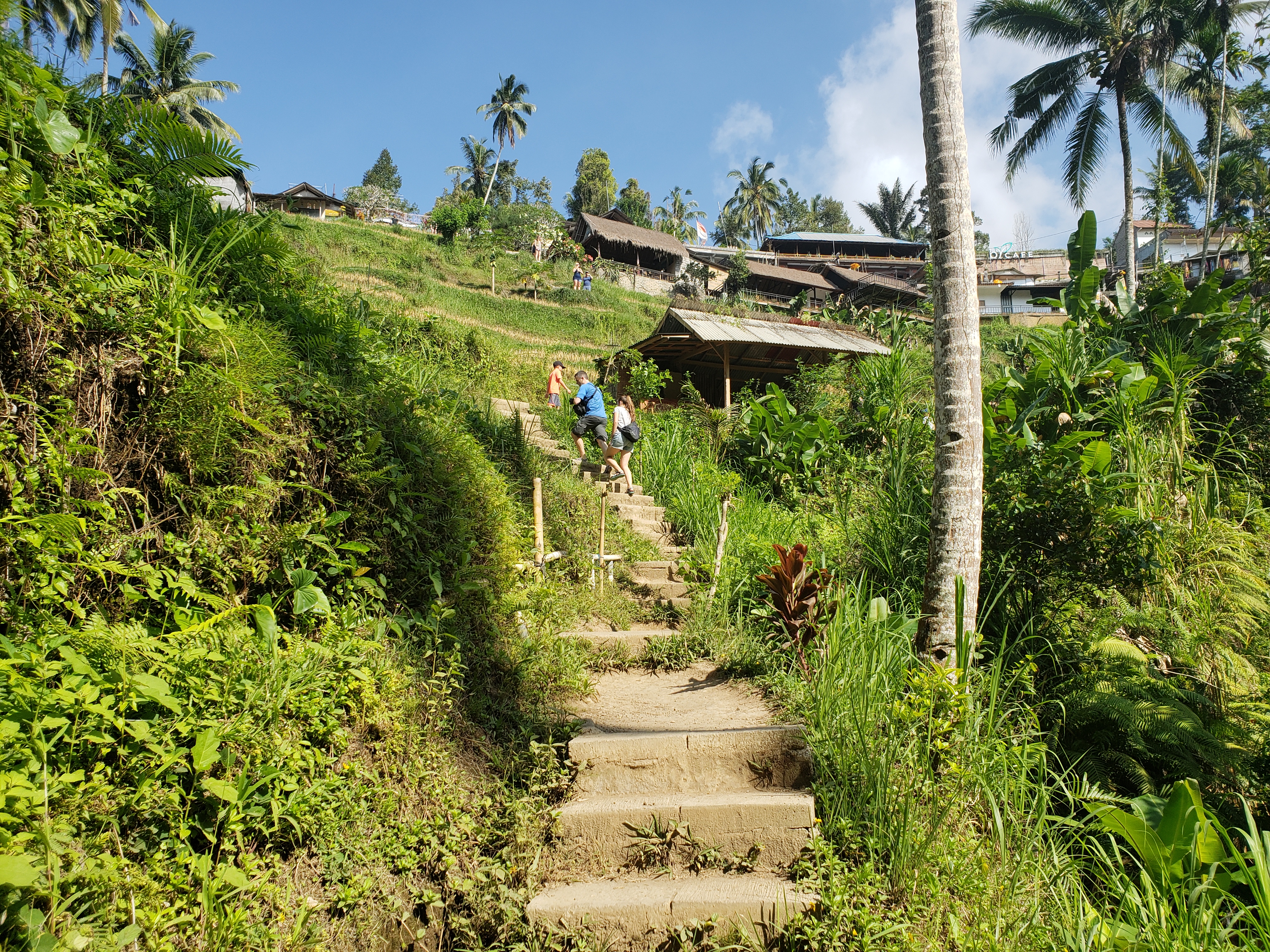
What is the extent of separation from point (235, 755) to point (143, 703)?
36 cm

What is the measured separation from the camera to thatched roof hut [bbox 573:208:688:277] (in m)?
34.8

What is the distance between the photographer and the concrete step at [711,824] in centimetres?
303

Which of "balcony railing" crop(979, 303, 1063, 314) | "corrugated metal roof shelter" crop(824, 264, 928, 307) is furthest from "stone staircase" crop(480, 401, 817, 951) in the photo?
"balcony railing" crop(979, 303, 1063, 314)

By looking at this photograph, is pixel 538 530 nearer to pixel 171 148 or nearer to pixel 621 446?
pixel 171 148

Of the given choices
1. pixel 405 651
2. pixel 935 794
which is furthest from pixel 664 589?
pixel 935 794

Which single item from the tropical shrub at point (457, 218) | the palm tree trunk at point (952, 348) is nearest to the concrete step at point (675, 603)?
the palm tree trunk at point (952, 348)

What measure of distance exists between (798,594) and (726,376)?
403 inches

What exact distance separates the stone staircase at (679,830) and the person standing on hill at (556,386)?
8.06 metres

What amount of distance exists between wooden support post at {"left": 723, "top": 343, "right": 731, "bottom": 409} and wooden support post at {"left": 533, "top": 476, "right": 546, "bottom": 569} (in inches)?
327

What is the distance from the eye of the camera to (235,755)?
8.37 feet

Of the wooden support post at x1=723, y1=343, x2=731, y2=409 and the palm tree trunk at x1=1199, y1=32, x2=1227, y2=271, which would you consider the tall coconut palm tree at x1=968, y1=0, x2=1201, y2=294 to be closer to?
the palm tree trunk at x1=1199, y1=32, x2=1227, y2=271

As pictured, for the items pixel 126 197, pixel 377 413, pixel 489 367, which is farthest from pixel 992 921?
pixel 489 367

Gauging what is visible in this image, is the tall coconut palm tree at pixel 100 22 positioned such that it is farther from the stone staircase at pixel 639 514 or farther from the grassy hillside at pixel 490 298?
the stone staircase at pixel 639 514

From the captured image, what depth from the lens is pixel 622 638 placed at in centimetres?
512
